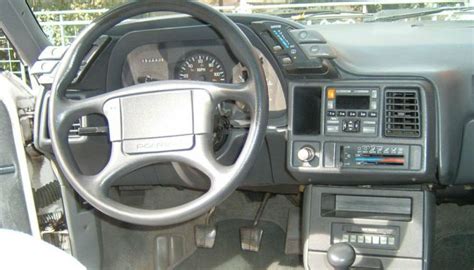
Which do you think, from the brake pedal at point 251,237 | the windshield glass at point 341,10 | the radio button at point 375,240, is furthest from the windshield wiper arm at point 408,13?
the brake pedal at point 251,237

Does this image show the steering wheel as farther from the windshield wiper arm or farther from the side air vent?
the windshield wiper arm

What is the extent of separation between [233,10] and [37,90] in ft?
2.65

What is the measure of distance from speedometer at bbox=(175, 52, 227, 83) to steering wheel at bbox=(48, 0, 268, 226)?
0.52m

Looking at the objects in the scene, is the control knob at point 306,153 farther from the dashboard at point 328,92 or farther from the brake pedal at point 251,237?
the brake pedal at point 251,237

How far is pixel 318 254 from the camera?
7.86ft

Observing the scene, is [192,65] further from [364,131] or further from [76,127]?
[364,131]

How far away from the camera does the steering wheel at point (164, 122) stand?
169 centimetres

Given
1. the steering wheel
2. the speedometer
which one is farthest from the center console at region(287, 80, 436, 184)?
the steering wheel

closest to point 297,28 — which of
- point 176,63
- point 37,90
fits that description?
point 176,63

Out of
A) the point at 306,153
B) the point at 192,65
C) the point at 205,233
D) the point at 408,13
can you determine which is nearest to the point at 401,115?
the point at 306,153

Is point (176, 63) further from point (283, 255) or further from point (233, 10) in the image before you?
point (283, 255)

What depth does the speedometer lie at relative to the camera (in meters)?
2.27

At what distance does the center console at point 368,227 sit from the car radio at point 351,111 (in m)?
0.33

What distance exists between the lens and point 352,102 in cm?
213
